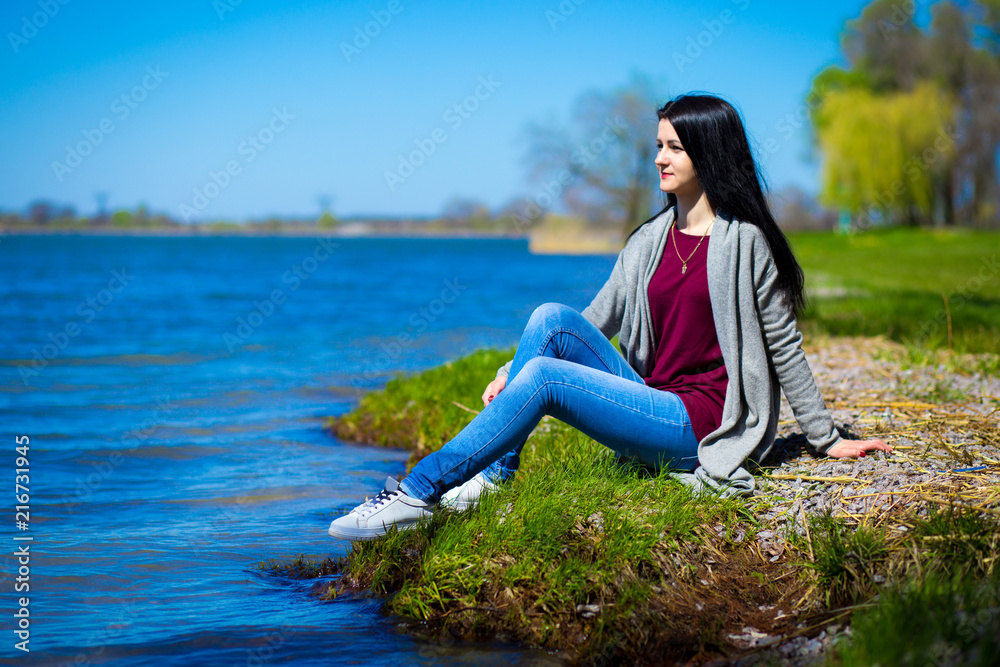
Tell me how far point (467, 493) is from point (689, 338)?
3.99 feet

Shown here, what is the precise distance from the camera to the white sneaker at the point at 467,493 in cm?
369

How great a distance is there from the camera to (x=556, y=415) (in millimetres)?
3518

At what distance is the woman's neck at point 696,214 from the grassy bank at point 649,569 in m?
1.13

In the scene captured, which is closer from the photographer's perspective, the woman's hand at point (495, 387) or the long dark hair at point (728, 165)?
the long dark hair at point (728, 165)

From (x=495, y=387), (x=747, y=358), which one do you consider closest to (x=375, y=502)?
(x=495, y=387)

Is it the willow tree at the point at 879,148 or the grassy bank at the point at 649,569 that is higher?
the willow tree at the point at 879,148

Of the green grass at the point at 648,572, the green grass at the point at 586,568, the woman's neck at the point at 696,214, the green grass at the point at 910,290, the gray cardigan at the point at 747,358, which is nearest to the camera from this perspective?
the green grass at the point at 648,572

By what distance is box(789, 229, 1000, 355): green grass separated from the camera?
888cm

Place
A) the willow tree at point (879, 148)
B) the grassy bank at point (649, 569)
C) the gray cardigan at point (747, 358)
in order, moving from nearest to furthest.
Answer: the grassy bank at point (649, 569) → the gray cardigan at point (747, 358) → the willow tree at point (879, 148)

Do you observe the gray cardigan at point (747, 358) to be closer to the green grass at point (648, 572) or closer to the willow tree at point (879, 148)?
the green grass at point (648, 572)

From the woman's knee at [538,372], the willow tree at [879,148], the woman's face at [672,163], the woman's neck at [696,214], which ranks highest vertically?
the willow tree at [879,148]

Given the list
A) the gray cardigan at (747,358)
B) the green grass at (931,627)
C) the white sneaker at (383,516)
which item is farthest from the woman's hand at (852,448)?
the white sneaker at (383,516)

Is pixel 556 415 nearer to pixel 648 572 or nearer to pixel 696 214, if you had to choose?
pixel 648 572

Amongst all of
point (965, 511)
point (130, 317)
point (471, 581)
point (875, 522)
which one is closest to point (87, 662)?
point (471, 581)
